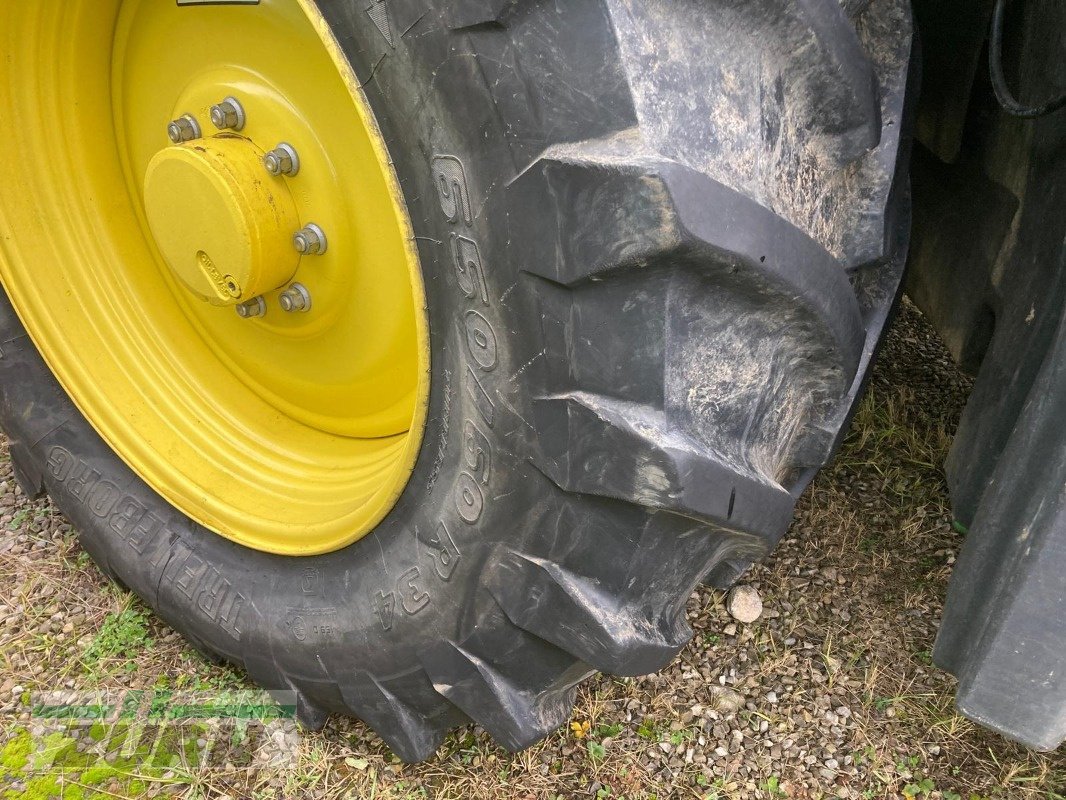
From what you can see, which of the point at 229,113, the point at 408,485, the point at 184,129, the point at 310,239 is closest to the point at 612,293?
the point at 408,485

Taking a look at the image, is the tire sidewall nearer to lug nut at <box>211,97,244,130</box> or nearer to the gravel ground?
the gravel ground

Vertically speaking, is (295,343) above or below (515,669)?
above

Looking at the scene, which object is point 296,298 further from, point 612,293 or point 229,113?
point 612,293

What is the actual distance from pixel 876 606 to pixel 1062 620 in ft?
2.19

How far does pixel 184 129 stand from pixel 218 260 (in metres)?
0.23

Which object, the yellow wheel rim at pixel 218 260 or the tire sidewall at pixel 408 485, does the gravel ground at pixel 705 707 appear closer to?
the tire sidewall at pixel 408 485

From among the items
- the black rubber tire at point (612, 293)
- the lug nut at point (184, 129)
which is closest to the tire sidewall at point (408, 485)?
the black rubber tire at point (612, 293)

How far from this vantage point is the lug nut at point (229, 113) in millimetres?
1142

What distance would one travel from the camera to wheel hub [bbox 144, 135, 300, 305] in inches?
42.5

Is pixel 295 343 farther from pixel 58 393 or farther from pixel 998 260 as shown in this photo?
pixel 998 260

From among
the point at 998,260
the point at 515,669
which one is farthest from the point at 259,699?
the point at 998,260

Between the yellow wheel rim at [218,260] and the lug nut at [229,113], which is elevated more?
the lug nut at [229,113]

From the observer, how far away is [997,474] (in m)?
0.84

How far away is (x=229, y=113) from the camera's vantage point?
1144mm
